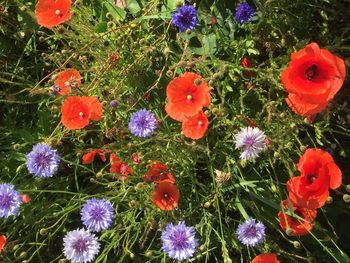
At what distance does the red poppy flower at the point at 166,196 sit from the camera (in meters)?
1.64

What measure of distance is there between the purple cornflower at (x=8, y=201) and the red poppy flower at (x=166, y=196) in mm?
412

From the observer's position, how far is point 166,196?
165 cm

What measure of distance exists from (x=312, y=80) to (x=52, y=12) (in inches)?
34.4

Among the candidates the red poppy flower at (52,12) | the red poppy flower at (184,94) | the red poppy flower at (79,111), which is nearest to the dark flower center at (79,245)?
the red poppy flower at (79,111)

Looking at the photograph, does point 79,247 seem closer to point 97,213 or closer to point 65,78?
point 97,213

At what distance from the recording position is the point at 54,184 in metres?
1.98

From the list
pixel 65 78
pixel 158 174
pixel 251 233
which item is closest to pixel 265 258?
pixel 251 233

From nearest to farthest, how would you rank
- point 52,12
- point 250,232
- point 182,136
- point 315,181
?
point 315,181 → point 250,232 → point 182,136 → point 52,12

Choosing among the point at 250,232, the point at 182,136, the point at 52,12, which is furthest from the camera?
the point at 52,12

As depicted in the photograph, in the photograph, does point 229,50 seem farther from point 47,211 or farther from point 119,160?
point 47,211

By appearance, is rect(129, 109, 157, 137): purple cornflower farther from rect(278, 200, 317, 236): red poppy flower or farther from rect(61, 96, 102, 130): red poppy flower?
rect(278, 200, 317, 236): red poppy flower

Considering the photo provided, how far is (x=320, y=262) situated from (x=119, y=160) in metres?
0.79

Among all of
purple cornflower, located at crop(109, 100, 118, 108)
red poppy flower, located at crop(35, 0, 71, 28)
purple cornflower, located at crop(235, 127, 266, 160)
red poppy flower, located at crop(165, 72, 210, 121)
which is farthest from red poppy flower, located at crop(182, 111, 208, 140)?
red poppy flower, located at crop(35, 0, 71, 28)

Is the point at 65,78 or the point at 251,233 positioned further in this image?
the point at 65,78
